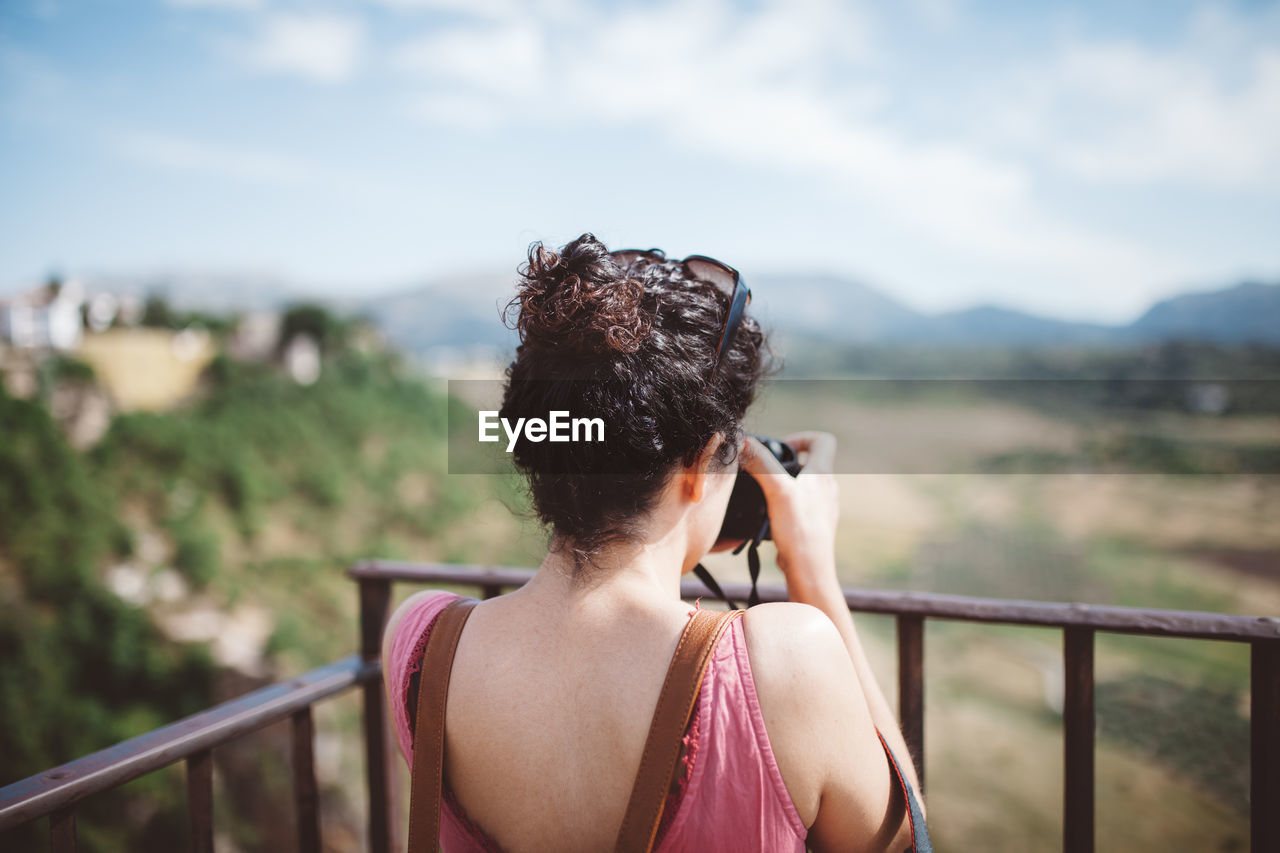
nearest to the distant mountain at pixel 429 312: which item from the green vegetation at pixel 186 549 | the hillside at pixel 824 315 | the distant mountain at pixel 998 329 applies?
the hillside at pixel 824 315

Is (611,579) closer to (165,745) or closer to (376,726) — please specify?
(165,745)

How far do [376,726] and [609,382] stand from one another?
4.65 feet

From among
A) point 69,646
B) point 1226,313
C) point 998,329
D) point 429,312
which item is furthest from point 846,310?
point 69,646

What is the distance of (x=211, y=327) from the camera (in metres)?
13.4

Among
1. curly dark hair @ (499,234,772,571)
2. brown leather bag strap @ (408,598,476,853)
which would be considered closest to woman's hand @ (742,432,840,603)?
curly dark hair @ (499,234,772,571)

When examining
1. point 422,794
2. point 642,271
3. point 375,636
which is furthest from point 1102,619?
point 375,636

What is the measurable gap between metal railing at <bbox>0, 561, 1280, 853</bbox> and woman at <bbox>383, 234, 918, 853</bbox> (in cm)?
43

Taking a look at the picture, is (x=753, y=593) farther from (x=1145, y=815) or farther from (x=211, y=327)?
(x=211, y=327)

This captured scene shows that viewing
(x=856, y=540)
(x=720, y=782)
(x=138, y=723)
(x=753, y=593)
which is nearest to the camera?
(x=720, y=782)

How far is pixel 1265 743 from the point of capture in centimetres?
130

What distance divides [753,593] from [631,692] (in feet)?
1.39

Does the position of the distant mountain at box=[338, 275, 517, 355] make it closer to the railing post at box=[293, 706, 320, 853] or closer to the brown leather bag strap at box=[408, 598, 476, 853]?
the railing post at box=[293, 706, 320, 853]

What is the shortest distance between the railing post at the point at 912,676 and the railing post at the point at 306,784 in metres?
1.35

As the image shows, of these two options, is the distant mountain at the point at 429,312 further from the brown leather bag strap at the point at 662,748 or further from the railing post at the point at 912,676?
the brown leather bag strap at the point at 662,748
